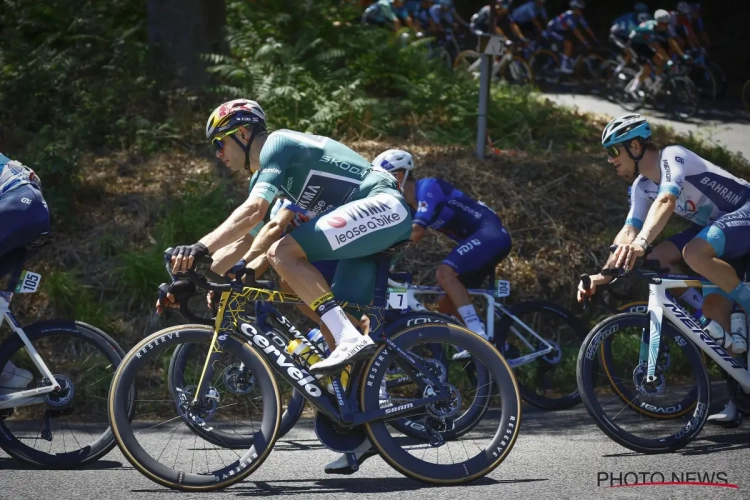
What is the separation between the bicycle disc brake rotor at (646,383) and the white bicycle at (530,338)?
1.70 meters

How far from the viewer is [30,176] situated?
687 cm

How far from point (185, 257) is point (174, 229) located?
503 centimetres

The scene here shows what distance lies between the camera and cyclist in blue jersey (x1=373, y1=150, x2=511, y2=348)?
8.48 meters

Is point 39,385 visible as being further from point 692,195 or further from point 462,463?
point 692,195

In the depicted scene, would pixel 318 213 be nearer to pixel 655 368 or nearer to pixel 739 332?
pixel 655 368

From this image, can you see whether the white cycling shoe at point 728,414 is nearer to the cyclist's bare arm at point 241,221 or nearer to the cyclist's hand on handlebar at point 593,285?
the cyclist's hand on handlebar at point 593,285

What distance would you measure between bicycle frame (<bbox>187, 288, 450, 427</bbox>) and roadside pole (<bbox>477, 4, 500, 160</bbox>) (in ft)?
20.3

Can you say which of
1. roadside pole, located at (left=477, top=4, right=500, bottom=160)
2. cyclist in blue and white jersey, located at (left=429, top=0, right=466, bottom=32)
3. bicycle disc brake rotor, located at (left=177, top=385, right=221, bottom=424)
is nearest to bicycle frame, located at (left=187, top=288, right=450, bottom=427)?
bicycle disc brake rotor, located at (left=177, top=385, right=221, bottom=424)

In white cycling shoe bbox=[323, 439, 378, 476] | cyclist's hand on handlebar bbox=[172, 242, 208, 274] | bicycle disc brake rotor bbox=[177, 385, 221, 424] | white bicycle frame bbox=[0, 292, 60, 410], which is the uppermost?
cyclist's hand on handlebar bbox=[172, 242, 208, 274]

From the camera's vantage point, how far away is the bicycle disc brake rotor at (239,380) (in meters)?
6.05

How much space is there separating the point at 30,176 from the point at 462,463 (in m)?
3.57

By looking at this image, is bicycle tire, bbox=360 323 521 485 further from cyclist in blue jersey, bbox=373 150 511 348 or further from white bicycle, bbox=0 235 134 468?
cyclist in blue jersey, bbox=373 150 511 348

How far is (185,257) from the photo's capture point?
5.40 metres

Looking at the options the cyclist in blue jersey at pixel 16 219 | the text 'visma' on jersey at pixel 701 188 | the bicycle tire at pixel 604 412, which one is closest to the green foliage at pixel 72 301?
the cyclist in blue jersey at pixel 16 219
